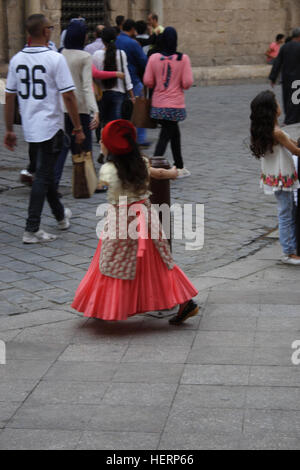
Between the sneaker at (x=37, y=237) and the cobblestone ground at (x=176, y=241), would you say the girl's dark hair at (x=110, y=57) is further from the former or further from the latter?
the sneaker at (x=37, y=237)

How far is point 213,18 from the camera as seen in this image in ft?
74.9

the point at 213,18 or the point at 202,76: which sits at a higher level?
the point at 213,18

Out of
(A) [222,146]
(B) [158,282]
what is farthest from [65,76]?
(A) [222,146]

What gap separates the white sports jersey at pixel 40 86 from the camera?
7016 millimetres

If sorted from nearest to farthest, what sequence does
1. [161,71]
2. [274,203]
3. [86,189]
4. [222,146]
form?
1. [86,189]
2. [274,203]
3. [161,71]
4. [222,146]

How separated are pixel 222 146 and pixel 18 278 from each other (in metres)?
6.43

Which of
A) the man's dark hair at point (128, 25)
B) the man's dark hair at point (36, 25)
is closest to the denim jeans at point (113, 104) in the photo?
the man's dark hair at point (128, 25)

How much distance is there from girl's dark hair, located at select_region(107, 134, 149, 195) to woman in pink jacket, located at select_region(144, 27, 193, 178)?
4618 millimetres

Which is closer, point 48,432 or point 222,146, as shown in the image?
point 48,432

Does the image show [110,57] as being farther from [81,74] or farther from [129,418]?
[129,418]

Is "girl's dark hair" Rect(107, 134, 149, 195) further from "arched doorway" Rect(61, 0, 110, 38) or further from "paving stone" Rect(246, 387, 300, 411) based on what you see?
"arched doorway" Rect(61, 0, 110, 38)

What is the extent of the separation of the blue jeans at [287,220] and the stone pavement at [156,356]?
0.18 m

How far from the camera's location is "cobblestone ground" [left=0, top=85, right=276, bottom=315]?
616cm
